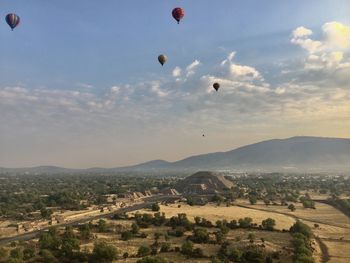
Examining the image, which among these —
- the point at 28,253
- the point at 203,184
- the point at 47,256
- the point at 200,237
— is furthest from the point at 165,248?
the point at 203,184

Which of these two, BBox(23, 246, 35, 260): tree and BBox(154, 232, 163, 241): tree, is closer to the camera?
BBox(23, 246, 35, 260): tree

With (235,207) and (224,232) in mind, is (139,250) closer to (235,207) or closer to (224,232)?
(224,232)

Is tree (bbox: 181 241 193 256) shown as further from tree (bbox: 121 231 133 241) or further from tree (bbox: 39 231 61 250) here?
tree (bbox: 39 231 61 250)

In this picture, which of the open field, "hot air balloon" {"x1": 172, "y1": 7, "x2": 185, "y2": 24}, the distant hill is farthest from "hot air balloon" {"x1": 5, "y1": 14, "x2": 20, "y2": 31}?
the distant hill

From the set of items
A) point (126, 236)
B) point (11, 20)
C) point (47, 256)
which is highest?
point (11, 20)

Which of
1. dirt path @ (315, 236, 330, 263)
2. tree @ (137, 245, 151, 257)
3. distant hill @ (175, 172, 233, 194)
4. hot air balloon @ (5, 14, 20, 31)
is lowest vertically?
dirt path @ (315, 236, 330, 263)

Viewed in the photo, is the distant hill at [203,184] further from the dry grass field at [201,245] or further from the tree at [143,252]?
the tree at [143,252]

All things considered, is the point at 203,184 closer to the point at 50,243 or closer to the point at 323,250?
the point at 323,250

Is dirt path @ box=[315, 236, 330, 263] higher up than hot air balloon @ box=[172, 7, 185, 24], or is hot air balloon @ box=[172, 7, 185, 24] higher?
hot air balloon @ box=[172, 7, 185, 24]

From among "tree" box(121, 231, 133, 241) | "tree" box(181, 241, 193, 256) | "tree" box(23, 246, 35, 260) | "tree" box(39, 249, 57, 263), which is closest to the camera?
"tree" box(39, 249, 57, 263)

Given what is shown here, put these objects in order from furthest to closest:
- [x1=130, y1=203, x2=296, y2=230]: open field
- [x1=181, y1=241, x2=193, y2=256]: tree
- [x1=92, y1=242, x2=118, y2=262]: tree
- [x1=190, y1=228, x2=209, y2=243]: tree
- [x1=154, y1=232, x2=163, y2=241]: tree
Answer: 1. [x1=130, y1=203, x2=296, y2=230]: open field
2. [x1=154, y1=232, x2=163, y2=241]: tree
3. [x1=190, y1=228, x2=209, y2=243]: tree
4. [x1=181, y1=241, x2=193, y2=256]: tree
5. [x1=92, y1=242, x2=118, y2=262]: tree
